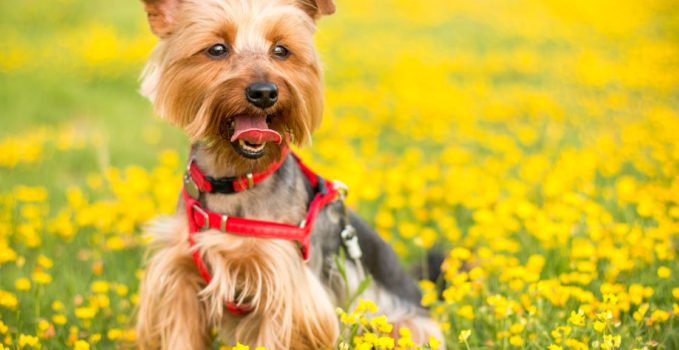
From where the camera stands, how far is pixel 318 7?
3.71 m

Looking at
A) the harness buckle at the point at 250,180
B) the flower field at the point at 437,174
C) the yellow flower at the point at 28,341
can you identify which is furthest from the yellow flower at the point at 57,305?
the harness buckle at the point at 250,180

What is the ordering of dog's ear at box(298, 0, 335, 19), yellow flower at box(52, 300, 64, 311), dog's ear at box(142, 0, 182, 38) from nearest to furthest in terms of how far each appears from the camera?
1. dog's ear at box(142, 0, 182, 38)
2. dog's ear at box(298, 0, 335, 19)
3. yellow flower at box(52, 300, 64, 311)

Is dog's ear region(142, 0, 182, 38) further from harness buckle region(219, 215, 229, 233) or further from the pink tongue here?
harness buckle region(219, 215, 229, 233)

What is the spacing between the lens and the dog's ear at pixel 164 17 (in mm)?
3512

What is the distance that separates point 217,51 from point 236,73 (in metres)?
0.21

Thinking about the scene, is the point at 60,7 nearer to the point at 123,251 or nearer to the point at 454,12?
the point at 454,12

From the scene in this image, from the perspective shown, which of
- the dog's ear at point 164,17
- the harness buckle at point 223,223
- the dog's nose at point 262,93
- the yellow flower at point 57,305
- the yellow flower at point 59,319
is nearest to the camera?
the dog's nose at point 262,93

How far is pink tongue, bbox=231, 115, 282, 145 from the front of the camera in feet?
10.8

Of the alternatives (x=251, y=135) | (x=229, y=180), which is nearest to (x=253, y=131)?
(x=251, y=135)

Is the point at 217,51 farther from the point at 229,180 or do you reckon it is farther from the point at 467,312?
the point at 467,312

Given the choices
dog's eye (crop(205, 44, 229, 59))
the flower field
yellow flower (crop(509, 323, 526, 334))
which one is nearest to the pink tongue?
dog's eye (crop(205, 44, 229, 59))

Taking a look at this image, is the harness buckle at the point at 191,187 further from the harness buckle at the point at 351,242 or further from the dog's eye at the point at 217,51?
the harness buckle at the point at 351,242

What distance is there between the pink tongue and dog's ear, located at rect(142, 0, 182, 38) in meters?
0.61

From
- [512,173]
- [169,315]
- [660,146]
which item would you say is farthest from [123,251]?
[660,146]
